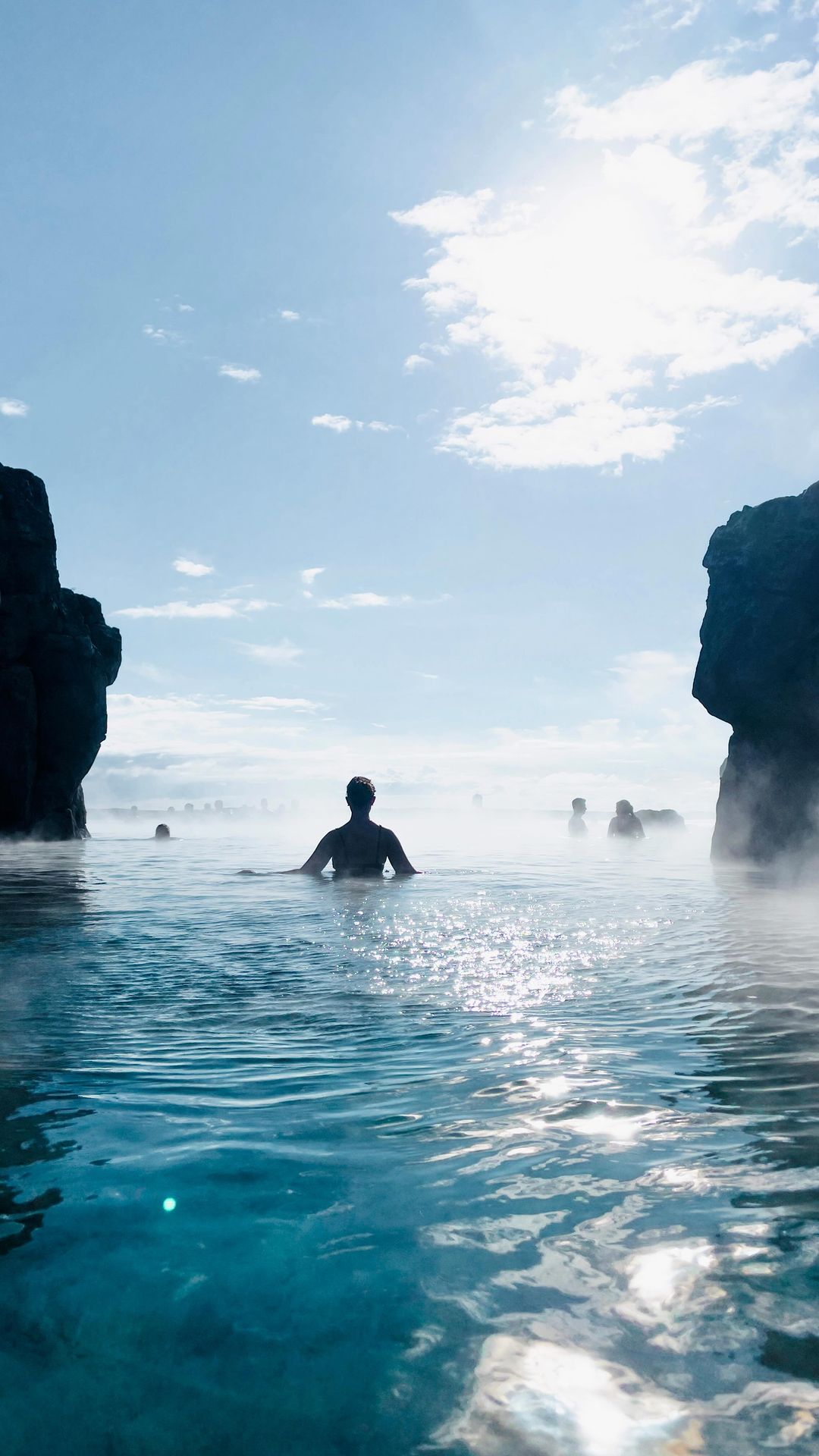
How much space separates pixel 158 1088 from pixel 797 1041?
330cm

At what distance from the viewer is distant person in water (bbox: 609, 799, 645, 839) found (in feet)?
96.0

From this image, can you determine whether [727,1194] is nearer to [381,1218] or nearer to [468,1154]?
[468,1154]

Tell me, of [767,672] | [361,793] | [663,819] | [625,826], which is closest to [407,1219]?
[361,793]

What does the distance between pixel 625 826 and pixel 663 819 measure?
21746mm

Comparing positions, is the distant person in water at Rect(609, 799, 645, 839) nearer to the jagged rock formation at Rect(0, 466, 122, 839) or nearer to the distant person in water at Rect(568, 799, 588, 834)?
the distant person in water at Rect(568, 799, 588, 834)

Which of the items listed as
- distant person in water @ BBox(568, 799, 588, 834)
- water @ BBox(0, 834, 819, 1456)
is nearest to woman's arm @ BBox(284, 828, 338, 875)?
water @ BBox(0, 834, 819, 1456)

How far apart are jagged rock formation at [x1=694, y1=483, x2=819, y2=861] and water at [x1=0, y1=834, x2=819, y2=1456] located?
58.9 feet

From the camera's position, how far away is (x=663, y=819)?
165 ft

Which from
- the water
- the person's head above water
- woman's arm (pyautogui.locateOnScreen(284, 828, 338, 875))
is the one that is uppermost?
the person's head above water

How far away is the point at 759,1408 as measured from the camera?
1697 mm

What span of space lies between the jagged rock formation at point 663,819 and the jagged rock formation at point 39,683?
3177 cm

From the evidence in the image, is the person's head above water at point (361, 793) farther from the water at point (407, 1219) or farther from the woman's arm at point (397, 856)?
the water at point (407, 1219)

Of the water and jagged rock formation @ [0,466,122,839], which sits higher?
jagged rock formation @ [0,466,122,839]

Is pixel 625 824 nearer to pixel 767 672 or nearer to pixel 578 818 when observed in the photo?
pixel 578 818
